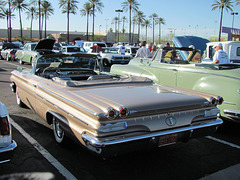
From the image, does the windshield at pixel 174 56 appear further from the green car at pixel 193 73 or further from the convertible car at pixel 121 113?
the convertible car at pixel 121 113

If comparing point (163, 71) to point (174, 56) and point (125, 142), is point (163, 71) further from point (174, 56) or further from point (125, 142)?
point (125, 142)

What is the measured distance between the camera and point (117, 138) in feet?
9.37

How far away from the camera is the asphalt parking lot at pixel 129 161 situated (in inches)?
128

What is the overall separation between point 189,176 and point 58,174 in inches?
65.5

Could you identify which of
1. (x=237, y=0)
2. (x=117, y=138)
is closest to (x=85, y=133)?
(x=117, y=138)

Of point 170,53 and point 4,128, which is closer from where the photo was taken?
point 4,128

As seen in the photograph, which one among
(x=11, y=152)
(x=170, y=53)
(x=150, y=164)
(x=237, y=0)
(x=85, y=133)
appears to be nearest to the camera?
(x=11, y=152)

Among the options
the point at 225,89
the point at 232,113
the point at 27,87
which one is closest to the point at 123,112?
the point at 232,113

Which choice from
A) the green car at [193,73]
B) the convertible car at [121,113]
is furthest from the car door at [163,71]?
the convertible car at [121,113]

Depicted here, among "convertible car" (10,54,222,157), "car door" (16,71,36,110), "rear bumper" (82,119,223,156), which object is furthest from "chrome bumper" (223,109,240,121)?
"car door" (16,71,36,110)

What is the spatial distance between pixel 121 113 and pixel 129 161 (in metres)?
1.10

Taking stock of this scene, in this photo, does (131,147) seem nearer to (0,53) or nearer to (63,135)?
(63,135)

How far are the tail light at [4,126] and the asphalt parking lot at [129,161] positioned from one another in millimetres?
710

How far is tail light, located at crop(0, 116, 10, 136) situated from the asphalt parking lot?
710mm
